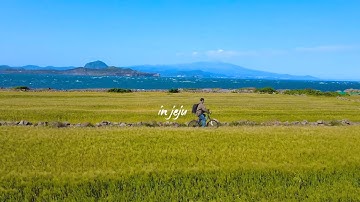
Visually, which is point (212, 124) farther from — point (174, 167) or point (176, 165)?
point (174, 167)

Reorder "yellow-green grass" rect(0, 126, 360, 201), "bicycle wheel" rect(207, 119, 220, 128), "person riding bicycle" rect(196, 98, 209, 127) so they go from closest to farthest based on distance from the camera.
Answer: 1. "yellow-green grass" rect(0, 126, 360, 201)
2. "person riding bicycle" rect(196, 98, 209, 127)
3. "bicycle wheel" rect(207, 119, 220, 128)

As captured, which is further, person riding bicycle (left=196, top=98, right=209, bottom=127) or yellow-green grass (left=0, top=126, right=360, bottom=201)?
person riding bicycle (left=196, top=98, right=209, bottom=127)

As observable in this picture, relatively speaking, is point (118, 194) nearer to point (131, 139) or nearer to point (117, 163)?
point (117, 163)

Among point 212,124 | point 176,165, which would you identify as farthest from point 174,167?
point 212,124

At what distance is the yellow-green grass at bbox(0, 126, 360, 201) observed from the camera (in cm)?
1900

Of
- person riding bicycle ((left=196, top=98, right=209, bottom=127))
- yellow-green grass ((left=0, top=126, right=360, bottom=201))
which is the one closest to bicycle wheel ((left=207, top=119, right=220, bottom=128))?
person riding bicycle ((left=196, top=98, right=209, bottom=127))

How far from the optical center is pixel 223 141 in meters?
28.8

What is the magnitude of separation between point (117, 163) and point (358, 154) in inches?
637

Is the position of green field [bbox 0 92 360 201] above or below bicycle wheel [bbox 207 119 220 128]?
below

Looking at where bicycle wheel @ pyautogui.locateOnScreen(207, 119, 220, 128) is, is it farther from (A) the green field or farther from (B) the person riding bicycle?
(A) the green field

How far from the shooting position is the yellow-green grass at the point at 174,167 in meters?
19.0

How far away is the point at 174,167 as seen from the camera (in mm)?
21984

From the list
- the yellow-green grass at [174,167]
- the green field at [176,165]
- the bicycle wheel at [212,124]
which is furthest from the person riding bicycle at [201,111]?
the yellow-green grass at [174,167]

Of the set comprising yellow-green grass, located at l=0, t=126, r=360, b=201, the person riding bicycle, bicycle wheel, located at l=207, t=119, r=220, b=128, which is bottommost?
yellow-green grass, located at l=0, t=126, r=360, b=201
